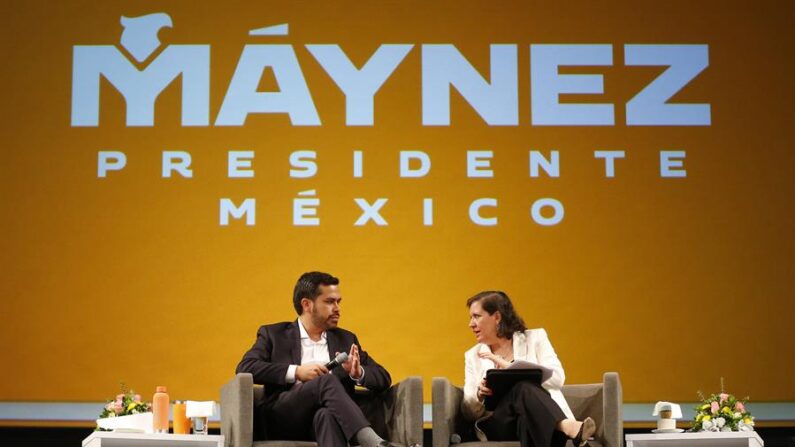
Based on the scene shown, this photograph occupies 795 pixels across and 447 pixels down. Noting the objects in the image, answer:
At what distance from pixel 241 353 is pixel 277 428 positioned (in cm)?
122

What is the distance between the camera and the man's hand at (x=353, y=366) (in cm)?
541

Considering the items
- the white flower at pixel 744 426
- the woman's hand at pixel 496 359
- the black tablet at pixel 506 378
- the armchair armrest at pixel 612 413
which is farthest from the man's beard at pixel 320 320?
the white flower at pixel 744 426

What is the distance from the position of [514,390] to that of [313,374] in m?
0.88

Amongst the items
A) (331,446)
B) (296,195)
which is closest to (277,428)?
(331,446)

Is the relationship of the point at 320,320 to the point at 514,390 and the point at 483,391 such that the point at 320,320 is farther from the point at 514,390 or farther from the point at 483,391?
the point at 514,390

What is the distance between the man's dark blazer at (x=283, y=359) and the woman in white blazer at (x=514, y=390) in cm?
41

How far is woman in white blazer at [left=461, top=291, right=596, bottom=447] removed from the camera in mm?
5148

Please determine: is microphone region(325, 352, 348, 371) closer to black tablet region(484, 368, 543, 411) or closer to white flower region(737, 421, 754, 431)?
black tablet region(484, 368, 543, 411)

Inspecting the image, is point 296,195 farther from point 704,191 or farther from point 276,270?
point 704,191

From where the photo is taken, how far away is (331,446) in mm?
5141

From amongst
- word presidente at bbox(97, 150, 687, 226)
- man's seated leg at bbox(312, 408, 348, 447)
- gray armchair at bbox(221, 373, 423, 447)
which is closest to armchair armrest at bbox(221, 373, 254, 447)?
gray armchair at bbox(221, 373, 423, 447)

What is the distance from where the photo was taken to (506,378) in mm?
5391

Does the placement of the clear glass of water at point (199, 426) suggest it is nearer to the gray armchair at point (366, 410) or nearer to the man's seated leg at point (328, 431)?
the gray armchair at point (366, 410)

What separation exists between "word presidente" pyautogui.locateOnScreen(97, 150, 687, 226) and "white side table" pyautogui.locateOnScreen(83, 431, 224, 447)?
1.59 m
